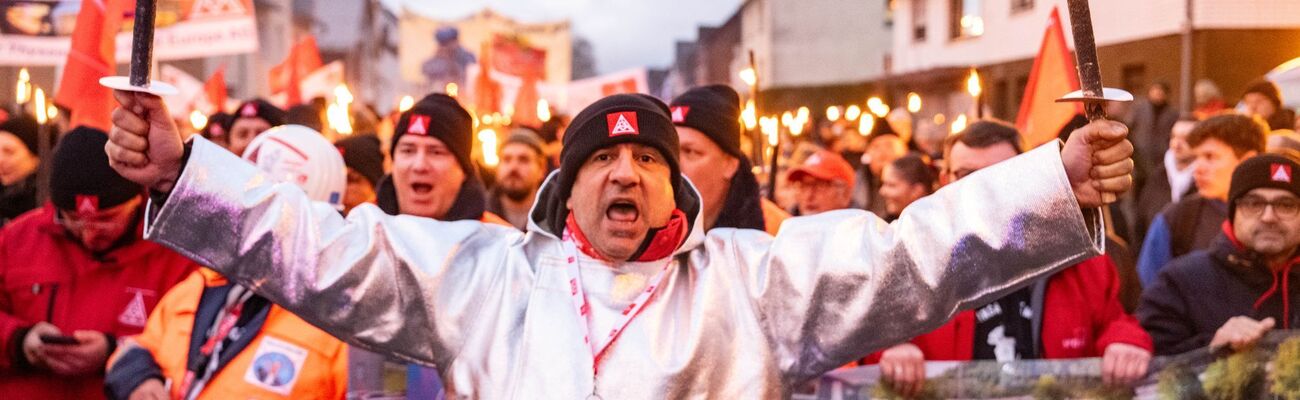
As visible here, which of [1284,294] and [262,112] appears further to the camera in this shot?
[262,112]

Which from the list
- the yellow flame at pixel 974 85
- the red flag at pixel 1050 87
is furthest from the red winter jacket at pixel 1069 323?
the yellow flame at pixel 974 85

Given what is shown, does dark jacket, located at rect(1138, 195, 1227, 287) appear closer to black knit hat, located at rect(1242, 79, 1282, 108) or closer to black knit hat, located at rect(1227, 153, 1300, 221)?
black knit hat, located at rect(1227, 153, 1300, 221)

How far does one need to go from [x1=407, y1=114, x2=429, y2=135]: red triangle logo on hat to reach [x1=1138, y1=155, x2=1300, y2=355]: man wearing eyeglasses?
8.73 ft

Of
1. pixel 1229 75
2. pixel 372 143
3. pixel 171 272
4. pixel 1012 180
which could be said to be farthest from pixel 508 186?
pixel 1229 75

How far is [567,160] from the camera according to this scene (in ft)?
9.98

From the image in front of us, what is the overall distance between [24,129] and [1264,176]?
21.5ft

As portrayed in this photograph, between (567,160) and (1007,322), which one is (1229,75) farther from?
(567,160)

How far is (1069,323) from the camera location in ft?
13.9

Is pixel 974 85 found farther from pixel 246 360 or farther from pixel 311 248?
pixel 311 248

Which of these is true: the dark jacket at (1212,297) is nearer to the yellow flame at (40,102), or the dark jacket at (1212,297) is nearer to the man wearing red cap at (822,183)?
the man wearing red cap at (822,183)

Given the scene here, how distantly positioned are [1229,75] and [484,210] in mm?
14658

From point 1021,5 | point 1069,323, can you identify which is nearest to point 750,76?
point 1069,323

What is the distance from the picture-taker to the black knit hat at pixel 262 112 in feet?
24.6

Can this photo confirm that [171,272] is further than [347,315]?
Yes
